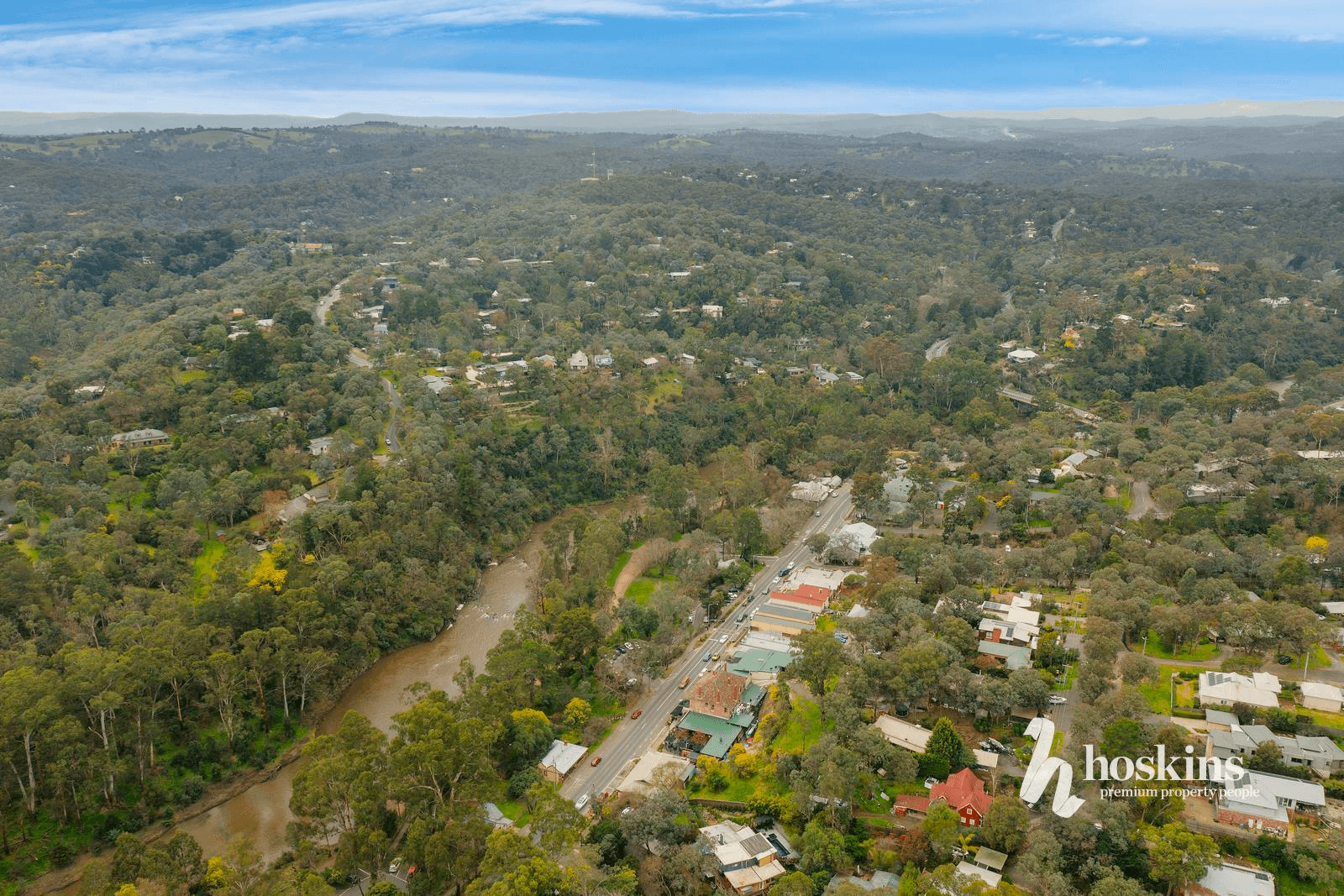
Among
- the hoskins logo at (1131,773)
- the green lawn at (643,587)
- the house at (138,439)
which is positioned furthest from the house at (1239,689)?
the house at (138,439)

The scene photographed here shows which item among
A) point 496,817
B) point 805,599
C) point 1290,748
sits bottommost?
point 496,817

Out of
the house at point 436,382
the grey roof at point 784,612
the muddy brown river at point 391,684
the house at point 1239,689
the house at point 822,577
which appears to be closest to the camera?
the house at point 1239,689

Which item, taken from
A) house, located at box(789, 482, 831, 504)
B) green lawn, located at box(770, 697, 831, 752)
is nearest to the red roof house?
green lawn, located at box(770, 697, 831, 752)

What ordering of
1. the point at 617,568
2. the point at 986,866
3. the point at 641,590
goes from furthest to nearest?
the point at 617,568 < the point at 641,590 < the point at 986,866

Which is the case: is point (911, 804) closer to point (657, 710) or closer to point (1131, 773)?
point (1131, 773)

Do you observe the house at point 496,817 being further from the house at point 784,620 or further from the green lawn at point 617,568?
the green lawn at point 617,568

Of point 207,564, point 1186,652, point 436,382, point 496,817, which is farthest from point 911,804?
point 436,382

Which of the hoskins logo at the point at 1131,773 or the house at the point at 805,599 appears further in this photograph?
the house at the point at 805,599
